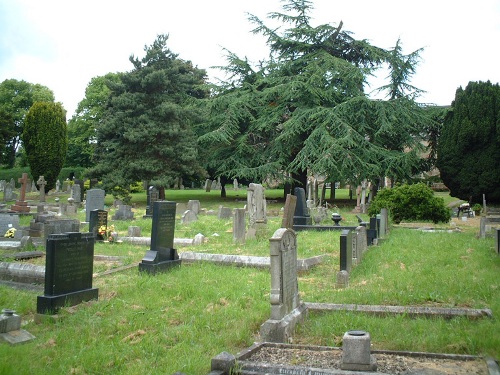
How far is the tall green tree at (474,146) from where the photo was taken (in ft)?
89.6

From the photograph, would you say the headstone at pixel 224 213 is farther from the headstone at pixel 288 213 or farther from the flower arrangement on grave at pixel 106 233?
the headstone at pixel 288 213

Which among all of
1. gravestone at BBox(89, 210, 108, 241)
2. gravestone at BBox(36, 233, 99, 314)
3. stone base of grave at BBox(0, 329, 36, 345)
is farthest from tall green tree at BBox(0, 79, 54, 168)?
stone base of grave at BBox(0, 329, 36, 345)

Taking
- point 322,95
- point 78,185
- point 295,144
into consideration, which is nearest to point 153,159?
point 78,185

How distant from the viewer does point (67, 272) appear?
291 inches

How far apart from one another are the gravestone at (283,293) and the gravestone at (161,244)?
3.78 meters

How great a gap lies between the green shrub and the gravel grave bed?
15.0m

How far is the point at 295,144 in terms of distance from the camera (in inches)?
1206

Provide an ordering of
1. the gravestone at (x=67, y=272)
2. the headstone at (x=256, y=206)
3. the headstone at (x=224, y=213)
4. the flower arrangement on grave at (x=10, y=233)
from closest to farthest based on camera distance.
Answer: the gravestone at (x=67, y=272), the flower arrangement on grave at (x=10, y=233), the headstone at (x=256, y=206), the headstone at (x=224, y=213)

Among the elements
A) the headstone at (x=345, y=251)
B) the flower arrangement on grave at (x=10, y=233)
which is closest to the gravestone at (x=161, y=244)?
the headstone at (x=345, y=251)

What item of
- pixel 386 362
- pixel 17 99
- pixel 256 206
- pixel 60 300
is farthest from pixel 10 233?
pixel 17 99

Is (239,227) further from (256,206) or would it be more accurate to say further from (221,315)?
(221,315)

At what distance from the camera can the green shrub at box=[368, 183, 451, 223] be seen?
770 inches

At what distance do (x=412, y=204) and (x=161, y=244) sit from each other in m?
13.0

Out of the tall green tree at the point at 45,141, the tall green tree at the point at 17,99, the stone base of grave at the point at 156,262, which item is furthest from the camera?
the tall green tree at the point at 17,99
